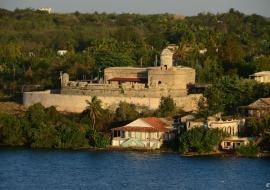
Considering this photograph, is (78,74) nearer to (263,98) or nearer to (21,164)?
(263,98)

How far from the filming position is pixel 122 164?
124ft

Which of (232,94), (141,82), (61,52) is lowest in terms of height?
(232,94)

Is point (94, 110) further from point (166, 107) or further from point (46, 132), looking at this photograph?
point (166, 107)

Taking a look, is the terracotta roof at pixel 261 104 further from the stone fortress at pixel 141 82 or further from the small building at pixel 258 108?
the stone fortress at pixel 141 82

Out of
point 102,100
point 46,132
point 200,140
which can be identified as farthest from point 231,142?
point 102,100

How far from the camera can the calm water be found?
34.6m

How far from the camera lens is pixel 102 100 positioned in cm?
4631

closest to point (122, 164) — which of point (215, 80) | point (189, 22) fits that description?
point (215, 80)

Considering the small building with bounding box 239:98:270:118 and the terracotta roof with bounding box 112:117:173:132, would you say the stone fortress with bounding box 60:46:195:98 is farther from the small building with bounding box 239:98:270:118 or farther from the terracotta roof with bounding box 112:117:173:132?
the terracotta roof with bounding box 112:117:173:132

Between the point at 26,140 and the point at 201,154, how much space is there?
6353 millimetres

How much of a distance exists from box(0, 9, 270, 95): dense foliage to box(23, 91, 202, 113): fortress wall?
204 inches

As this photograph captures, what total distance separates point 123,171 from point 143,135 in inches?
190

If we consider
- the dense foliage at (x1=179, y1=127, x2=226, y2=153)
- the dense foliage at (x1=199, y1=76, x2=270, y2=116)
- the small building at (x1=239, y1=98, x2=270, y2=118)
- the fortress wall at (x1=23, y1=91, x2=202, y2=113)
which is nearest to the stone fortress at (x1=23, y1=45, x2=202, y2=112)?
the fortress wall at (x1=23, y1=91, x2=202, y2=113)

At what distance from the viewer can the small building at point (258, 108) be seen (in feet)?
142
